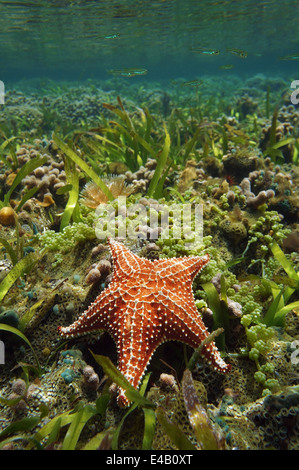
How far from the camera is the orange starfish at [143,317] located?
238cm

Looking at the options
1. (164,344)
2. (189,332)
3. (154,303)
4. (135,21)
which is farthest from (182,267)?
(135,21)

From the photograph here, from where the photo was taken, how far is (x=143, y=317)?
2.48m

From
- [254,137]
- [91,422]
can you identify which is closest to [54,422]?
[91,422]

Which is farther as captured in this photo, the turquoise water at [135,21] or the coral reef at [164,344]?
the turquoise water at [135,21]

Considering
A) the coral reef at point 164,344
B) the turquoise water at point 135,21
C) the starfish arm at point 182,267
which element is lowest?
the coral reef at point 164,344

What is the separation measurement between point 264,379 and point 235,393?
32 cm

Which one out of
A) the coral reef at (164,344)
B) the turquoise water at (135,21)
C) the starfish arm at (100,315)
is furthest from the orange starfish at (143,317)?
the turquoise water at (135,21)

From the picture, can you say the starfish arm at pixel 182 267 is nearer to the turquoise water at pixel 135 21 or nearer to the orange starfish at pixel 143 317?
the orange starfish at pixel 143 317

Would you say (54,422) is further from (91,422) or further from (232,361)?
(232,361)

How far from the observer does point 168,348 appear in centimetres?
290

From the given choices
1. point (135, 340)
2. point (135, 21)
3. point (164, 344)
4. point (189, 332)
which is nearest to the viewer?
point (135, 340)

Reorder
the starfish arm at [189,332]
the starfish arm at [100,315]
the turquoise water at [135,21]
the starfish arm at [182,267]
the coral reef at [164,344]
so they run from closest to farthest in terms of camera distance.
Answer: the coral reef at [164,344]
the starfish arm at [189,332]
the starfish arm at [100,315]
the starfish arm at [182,267]
the turquoise water at [135,21]

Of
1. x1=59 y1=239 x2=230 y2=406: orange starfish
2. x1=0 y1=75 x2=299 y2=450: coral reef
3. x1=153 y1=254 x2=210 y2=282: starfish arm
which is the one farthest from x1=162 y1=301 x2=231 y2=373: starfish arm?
x1=153 y1=254 x2=210 y2=282: starfish arm

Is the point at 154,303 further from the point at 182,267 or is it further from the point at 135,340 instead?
the point at 182,267
